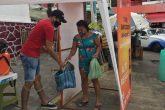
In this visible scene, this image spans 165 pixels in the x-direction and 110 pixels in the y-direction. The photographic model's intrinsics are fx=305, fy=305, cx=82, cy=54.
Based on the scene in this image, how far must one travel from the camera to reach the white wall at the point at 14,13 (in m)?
11.7

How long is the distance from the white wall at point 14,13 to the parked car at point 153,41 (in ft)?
25.0

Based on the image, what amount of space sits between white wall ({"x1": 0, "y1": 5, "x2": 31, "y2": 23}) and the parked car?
7606 millimetres

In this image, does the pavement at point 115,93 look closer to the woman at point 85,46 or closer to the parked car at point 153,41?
the woman at point 85,46

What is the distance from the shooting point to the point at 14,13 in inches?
481

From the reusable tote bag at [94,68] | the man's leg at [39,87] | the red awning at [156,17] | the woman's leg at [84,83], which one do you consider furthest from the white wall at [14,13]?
the red awning at [156,17]

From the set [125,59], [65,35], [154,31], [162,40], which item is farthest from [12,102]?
[154,31]

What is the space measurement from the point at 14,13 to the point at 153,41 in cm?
906

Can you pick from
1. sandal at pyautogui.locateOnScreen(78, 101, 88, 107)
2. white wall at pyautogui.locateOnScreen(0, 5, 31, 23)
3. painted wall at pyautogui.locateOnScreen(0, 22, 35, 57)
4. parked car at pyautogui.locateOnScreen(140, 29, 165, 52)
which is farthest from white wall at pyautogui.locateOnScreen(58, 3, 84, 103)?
parked car at pyautogui.locateOnScreen(140, 29, 165, 52)

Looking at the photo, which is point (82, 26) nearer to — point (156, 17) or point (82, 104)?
point (82, 104)

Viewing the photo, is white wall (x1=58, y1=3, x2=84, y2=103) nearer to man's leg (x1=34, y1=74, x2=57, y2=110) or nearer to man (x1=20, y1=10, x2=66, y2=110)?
man's leg (x1=34, y1=74, x2=57, y2=110)

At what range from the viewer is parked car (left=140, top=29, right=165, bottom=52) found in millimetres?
17578

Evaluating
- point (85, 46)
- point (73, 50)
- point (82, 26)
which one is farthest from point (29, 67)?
point (82, 26)

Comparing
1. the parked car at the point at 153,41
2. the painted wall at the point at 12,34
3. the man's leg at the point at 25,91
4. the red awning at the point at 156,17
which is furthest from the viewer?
the red awning at the point at 156,17

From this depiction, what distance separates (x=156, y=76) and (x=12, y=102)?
213 inches
